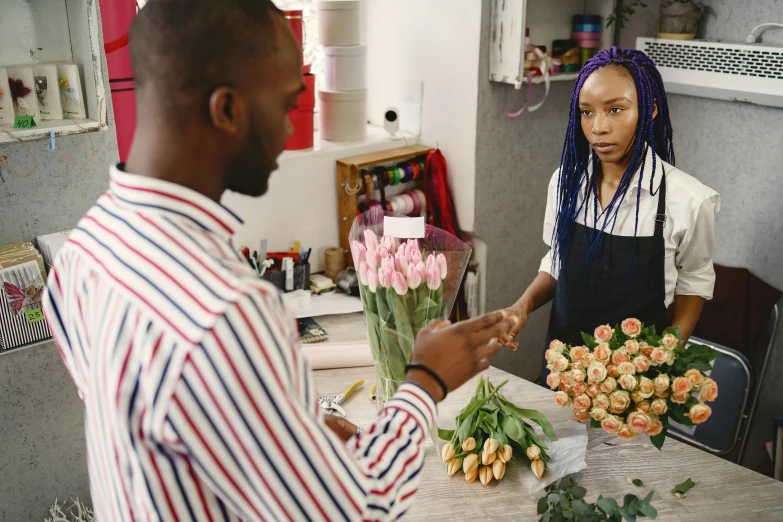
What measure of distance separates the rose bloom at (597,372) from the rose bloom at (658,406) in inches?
4.1

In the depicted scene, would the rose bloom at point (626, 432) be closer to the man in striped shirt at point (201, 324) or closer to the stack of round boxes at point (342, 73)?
the man in striped shirt at point (201, 324)

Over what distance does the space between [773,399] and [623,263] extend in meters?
1.29

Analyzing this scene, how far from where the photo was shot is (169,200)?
81 centimetres

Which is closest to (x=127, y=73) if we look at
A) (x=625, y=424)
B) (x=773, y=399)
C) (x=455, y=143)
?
(x=455, y=143)

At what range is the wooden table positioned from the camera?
144 centimetres

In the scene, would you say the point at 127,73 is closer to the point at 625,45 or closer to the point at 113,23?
the point at 113,23

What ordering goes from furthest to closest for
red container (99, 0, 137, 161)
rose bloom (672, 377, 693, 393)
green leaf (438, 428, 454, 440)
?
1. red container (99, 0, 137, 161)
2. green leaf (438, 428, 454, 440)
3. rose bloom (672, 377, 693, 393)

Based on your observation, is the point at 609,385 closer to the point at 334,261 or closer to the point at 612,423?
the point at 612,423

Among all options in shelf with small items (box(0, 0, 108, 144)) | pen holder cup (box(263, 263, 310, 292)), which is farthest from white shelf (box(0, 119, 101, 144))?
pen holder cup (box(263, 263, 310, 292))

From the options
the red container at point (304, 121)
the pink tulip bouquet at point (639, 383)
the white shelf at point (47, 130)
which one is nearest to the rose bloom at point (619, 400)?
the pink tulip bouquet at point (639, 383)

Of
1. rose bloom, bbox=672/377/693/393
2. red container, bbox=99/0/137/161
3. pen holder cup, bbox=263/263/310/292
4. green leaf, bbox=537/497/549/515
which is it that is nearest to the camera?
green leaf, bbox=537/497/549/515

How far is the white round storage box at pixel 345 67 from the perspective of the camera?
2.76 meters

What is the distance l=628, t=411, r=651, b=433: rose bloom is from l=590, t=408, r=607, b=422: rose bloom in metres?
0.05

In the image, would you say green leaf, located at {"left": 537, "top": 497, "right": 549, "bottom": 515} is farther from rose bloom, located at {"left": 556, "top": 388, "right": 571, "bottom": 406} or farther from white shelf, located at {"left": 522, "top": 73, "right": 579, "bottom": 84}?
white shelf, located at {"left": 522, "top": 73, "right": 579, "bottom": 84}
